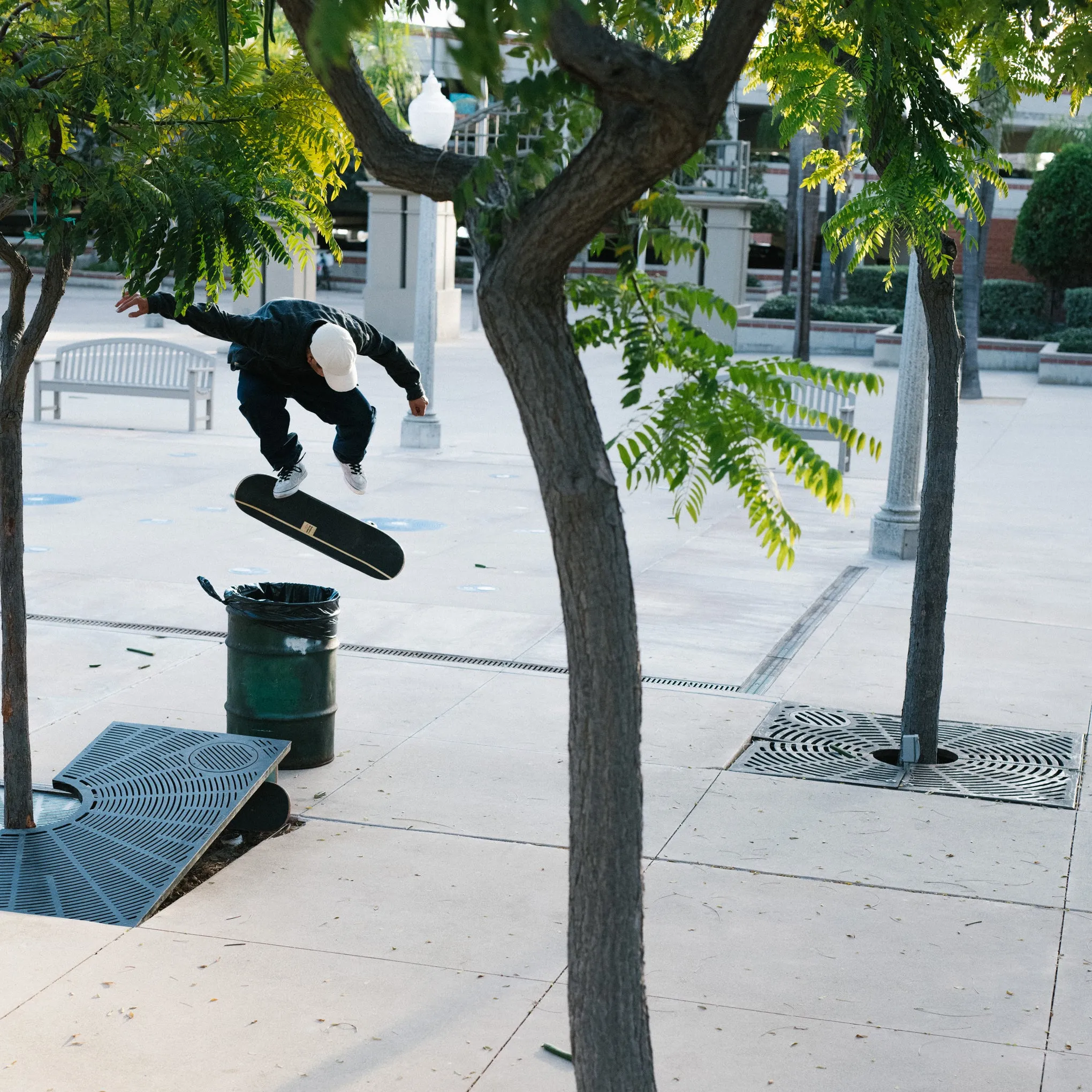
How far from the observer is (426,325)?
16406 mm

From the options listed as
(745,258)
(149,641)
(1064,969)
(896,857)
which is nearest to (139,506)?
(149,641)

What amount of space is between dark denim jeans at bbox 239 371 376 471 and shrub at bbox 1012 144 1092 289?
27278 mm

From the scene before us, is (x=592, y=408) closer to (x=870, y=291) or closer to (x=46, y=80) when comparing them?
(x=46, y=80)

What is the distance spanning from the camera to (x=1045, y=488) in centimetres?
1534

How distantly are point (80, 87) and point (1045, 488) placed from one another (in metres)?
12.6

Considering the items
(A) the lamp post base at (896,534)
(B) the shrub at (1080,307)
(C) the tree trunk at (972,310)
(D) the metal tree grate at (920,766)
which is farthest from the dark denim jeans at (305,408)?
(B) the shrub at (1080,307)

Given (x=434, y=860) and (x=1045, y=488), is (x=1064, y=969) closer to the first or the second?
(x=434, y=860)

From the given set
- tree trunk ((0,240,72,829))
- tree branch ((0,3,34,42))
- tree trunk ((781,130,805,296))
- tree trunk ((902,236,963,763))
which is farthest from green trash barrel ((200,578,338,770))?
tree trunk ((781,130,805,296))

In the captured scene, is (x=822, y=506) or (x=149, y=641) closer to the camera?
(x=149, y=641)

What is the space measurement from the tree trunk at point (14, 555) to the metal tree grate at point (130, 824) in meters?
0.22

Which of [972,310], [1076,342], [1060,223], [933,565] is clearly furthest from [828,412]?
[1060,223]

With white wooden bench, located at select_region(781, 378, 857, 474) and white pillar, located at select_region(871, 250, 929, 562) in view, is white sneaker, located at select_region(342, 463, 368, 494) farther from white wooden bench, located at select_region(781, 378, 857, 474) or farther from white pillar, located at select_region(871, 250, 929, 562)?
white wooden bench, located at select_region(781, 378, 857, 474)

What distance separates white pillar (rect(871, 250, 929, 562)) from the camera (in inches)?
442

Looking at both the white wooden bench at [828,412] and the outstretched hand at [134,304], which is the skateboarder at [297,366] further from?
the white wooden bench at [828,412]
